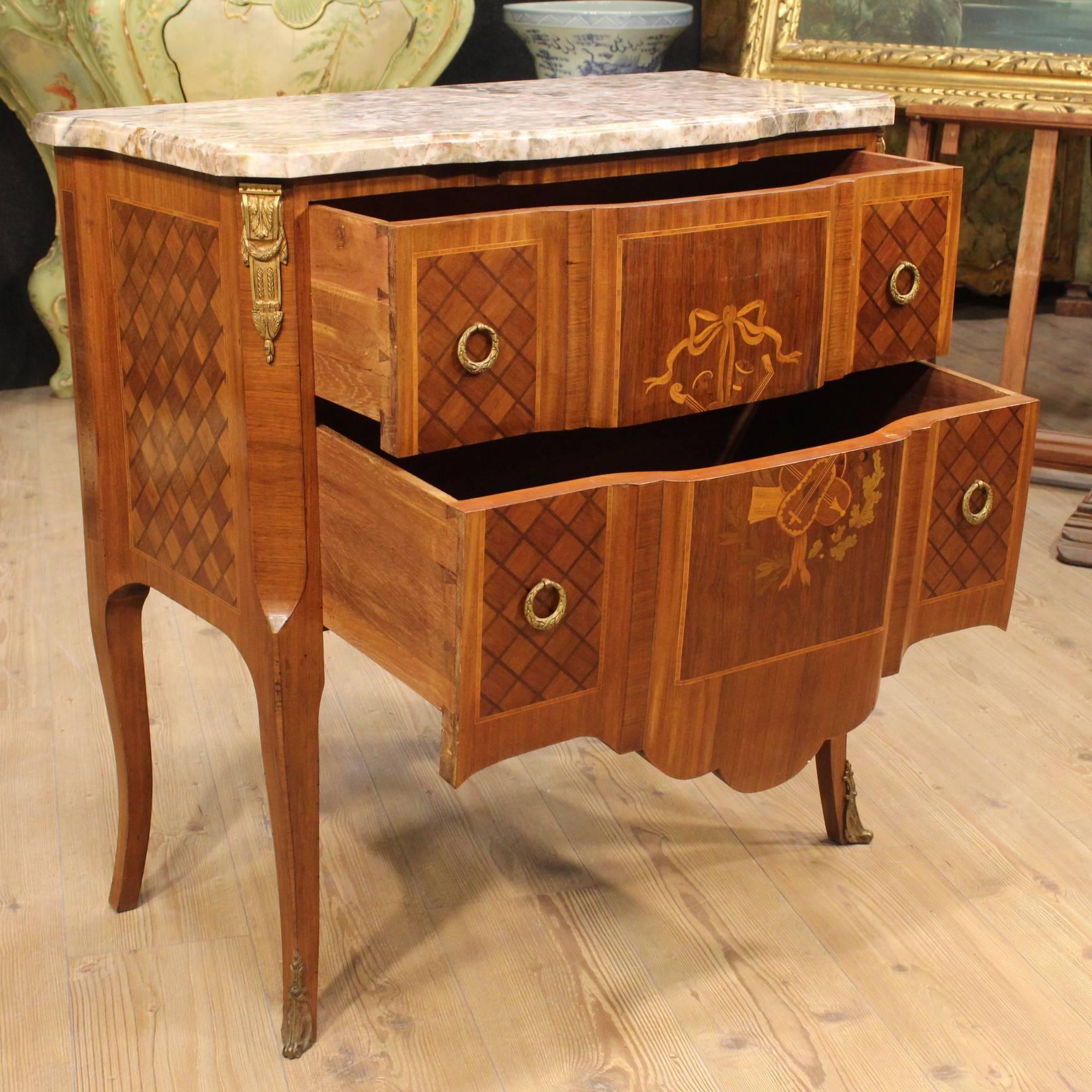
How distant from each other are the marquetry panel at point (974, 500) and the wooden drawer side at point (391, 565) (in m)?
0.51

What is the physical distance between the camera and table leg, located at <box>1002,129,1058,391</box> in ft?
8.87

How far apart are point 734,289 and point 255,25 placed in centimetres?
203

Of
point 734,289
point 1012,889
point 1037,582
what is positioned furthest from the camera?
point 1037,582

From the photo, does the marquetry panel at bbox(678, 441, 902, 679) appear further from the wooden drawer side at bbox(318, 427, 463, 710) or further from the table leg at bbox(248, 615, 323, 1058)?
the table leg at bbox(248, 615, 323, 1058)

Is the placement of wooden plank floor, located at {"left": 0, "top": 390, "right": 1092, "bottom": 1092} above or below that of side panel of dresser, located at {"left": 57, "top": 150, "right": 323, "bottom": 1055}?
below

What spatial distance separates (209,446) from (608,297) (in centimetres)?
37

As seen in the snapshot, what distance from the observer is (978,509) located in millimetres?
1454

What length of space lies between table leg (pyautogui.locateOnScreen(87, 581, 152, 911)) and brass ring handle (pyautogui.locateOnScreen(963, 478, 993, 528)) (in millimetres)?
813

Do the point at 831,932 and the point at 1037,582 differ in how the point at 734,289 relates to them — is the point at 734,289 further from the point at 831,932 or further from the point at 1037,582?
the point at 1037,582

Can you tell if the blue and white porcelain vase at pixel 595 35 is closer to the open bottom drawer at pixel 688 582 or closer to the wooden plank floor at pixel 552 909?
the wooden plank floor at pixel 552 909

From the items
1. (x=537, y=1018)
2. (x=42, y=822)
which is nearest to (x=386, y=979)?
(x=537, y=1018)


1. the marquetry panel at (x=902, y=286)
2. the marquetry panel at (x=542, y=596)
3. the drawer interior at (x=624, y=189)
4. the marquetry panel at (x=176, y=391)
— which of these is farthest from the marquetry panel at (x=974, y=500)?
the marquetry panel at (x=176, y=391)

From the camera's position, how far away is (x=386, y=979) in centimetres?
152

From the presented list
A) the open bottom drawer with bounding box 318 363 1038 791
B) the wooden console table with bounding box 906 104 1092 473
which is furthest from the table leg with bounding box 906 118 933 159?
the open bottom drawer with bounding box 318 363 1038 791
